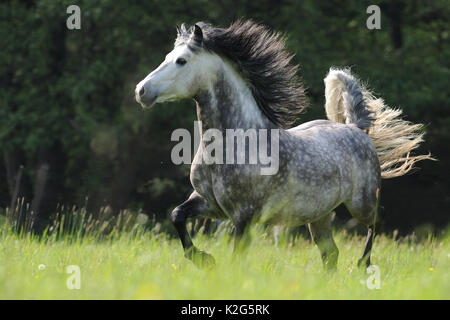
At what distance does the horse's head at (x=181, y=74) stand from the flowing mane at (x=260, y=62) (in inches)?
3.1

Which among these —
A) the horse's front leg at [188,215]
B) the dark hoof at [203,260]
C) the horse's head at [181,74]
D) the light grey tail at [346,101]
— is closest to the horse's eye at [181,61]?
the horse's head at [181,74]

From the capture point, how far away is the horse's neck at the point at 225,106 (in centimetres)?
507

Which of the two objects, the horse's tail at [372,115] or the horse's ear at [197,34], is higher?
the horse's ear at [197,34]

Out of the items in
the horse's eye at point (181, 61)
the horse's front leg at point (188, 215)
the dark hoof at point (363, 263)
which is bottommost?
the dark hoof at point (363, 263)

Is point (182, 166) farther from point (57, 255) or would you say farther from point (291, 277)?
point (291, 277)

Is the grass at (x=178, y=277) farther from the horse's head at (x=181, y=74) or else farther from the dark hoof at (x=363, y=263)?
the horse's head at (x=181, y=74)

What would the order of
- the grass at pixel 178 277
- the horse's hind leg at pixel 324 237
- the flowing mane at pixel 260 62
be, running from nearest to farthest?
the grass at pixel 178 277 < the flowing mane at pixel 260 62 < the horse's hind leg at pixel 324 237

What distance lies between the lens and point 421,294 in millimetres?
3875

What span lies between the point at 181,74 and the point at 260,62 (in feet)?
2.84

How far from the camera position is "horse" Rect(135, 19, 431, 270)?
4.93m

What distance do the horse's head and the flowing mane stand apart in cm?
8

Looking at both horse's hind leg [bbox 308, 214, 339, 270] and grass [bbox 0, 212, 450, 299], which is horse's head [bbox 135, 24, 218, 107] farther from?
horse's hind leg [bbox 308, 214, 339, 270]

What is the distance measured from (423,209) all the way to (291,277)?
9.74 metres

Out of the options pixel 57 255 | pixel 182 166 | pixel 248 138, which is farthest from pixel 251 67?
pixel 182 166
